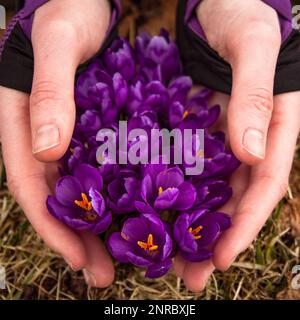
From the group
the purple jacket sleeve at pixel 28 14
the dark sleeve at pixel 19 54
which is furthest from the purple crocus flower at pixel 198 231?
the purple jacket sleeve at pixel 28 14

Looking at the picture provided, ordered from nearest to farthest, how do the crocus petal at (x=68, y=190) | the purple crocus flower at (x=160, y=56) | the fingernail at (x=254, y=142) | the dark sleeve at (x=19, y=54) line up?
the fingernail at (x=254, y=142), the crocus petal at (x=68, y=190), the dark sleeve at (x=19, y=54), the purple crocus flower at (x=160, y=56)

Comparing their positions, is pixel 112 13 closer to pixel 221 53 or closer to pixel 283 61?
pixel 221 53

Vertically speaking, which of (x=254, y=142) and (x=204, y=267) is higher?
(x=254, y=142)

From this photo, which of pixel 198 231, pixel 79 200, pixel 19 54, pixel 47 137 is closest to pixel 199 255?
pixel 198 231

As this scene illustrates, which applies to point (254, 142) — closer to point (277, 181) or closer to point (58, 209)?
point (277, 181)

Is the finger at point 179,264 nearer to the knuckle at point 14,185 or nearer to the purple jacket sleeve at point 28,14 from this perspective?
the knuckle at point 14,185

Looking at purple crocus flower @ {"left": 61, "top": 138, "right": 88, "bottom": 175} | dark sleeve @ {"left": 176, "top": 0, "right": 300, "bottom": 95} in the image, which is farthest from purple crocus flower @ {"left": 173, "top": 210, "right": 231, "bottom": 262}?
dark sleeve @ {"left": 176, "top": 0, "right": 300, "bottom": 95}
